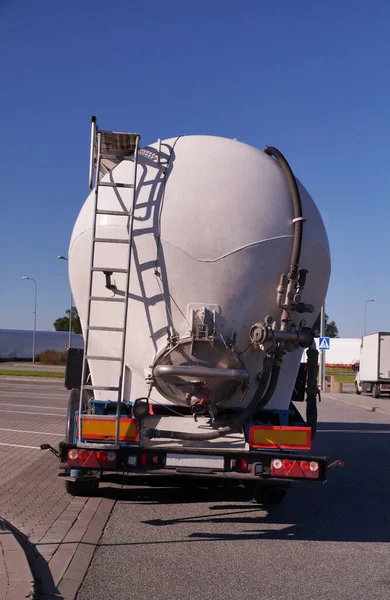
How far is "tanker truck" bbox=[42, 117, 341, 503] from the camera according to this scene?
676 centimetres

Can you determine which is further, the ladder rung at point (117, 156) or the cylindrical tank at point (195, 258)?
the ladder rung at point (117, 156)

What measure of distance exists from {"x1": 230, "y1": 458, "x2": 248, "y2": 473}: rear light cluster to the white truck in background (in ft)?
87.2

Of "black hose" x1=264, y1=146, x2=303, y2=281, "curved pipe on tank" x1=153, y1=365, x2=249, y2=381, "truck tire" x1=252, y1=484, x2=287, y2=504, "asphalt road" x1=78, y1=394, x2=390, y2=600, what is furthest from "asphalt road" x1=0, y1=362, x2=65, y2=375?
"black hose" x1=264, y1=146, x2=303, y2=281

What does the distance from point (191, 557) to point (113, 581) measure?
930 millimetres

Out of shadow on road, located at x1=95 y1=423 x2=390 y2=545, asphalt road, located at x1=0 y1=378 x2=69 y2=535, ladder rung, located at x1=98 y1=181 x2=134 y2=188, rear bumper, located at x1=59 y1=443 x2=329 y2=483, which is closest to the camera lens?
rear bumper, located at x1=59 y1=443 x2=329 y2=483

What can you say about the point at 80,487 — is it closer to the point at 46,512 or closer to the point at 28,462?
the point at 46,512

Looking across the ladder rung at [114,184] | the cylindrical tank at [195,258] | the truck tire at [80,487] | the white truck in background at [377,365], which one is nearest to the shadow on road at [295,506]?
the truck tire at [80,487]

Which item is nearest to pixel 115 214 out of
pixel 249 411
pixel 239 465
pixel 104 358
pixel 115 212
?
pixel 115 212

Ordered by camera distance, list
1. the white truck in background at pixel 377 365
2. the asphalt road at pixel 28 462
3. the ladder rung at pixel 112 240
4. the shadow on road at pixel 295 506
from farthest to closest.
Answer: the white truck in background at pixel 377 365
the asphalt road at pixel 28 462
the shadow on road at pixel 295 506
the ladder rung at pixel 112 240

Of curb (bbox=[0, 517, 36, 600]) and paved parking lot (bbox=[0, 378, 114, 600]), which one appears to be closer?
curb (bbox=[0, 517, 36, 600])

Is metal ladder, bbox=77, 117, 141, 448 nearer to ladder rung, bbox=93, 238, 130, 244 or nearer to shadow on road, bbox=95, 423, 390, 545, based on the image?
ladder rung, bbox=93, 238, 130, 244

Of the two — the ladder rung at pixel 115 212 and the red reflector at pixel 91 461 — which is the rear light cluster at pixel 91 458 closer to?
the red reflector at pixel 91 461

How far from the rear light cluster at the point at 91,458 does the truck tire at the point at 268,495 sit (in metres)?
2.18

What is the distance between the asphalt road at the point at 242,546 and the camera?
525 centimetres
